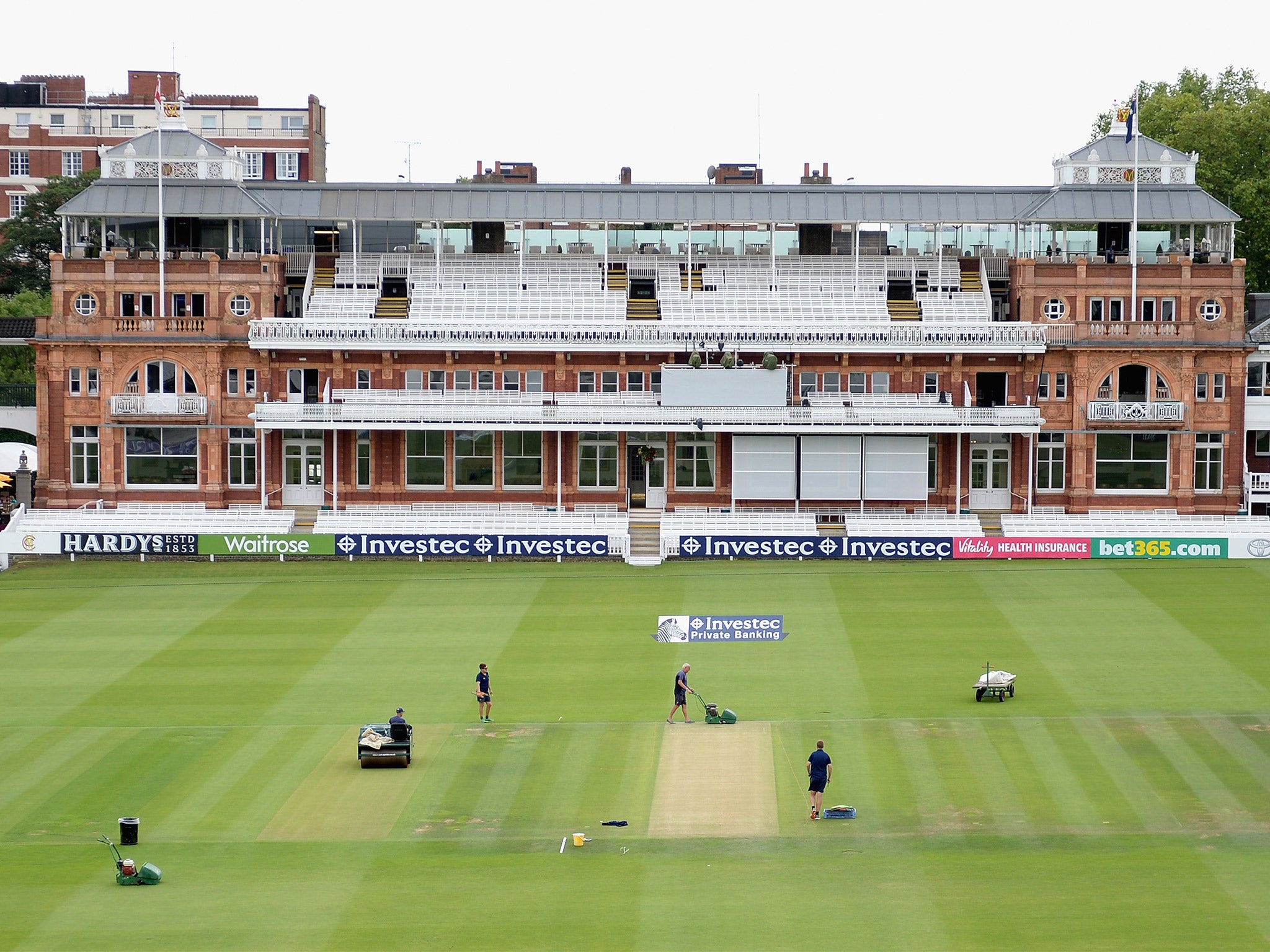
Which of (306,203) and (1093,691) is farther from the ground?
(306,203)

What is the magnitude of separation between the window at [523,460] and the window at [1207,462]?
28435 mm

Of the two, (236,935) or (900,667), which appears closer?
(236,935)

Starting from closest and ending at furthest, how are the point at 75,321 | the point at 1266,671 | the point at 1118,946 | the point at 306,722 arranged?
1. the point at 1118,946
2. the point at 306,722
3. the point at 1266,671
4. the point at 75,321

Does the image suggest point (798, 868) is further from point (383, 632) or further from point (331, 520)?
point (331, 520)

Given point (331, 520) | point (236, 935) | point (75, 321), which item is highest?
point (75, 321)

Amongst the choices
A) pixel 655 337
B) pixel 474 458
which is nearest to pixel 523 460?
pixel 474 458

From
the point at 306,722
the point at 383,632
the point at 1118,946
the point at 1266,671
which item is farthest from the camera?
the point at 383,632

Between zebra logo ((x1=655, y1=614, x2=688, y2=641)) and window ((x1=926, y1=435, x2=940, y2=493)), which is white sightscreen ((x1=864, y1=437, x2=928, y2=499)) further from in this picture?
zebra logo ((x1=655, y1=614, x2=688, y2=641))

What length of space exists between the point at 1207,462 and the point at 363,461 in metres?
36.6

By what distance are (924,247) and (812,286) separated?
5.70 metres

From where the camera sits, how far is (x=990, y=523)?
2931 inches

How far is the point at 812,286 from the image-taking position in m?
78.8

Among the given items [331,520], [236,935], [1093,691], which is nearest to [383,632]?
[331,520]

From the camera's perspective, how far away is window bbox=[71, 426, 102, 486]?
7694 cm
